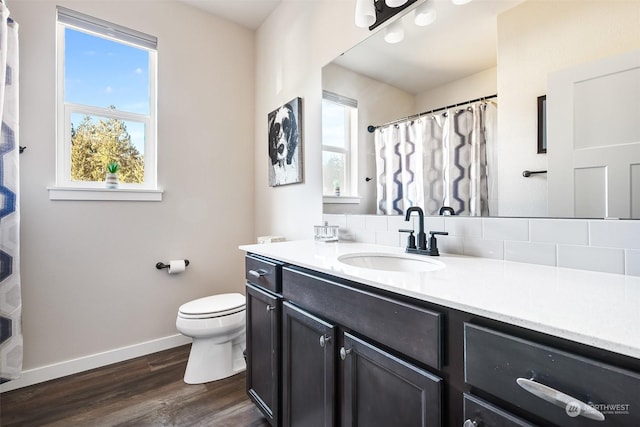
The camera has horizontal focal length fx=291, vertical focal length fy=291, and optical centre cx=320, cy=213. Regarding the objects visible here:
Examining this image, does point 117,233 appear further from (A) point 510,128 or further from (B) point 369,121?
(A) point 510,128

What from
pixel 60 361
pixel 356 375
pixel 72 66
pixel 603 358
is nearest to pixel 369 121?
pixel 356 375

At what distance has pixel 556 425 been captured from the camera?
19.5 inches

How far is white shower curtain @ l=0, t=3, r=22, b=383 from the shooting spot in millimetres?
1556

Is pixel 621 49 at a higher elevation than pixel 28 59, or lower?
lower

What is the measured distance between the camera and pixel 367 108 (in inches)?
65.4

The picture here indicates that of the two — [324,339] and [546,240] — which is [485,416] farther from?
[546,240]

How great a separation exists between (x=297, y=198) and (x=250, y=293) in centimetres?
86

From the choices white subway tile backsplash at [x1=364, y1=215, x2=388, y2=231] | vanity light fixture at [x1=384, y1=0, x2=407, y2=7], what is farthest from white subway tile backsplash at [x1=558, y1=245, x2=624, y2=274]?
vanity light fixture at [x1=384, y1=0, x2=407, y2=7]

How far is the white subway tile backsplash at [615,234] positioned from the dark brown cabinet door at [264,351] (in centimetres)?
113

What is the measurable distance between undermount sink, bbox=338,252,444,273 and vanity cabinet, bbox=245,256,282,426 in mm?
324

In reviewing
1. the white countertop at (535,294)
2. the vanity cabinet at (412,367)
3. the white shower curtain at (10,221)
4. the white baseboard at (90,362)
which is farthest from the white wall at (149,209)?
the white countertop at (535,294)

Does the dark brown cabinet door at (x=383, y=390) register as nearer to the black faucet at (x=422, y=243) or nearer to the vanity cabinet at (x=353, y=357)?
the vanity cabinet at (x=353, y=357)

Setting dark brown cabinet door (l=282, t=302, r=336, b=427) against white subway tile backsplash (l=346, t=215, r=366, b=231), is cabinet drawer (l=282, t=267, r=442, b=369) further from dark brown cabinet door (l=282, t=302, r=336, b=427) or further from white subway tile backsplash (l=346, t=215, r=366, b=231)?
white subway tile backsplash (l=346, t=215, r=366, b=231)

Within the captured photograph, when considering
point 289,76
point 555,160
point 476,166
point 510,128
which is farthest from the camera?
point 289,76
